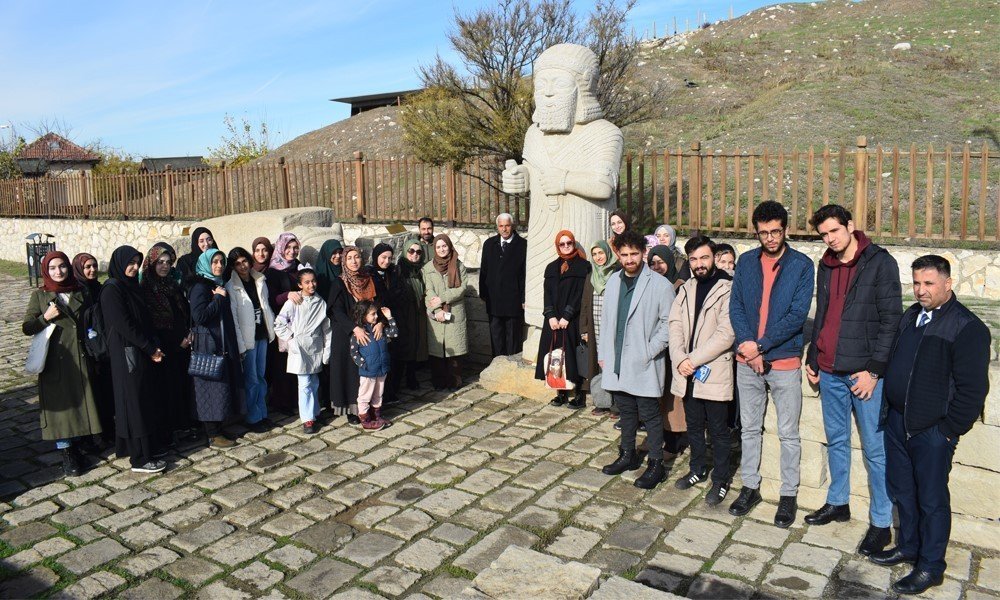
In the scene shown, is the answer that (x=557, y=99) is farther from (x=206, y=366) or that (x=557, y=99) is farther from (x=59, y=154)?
(x=59, y=154)

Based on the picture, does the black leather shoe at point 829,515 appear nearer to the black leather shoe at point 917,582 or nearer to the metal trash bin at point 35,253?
the black leather shoe at point 917,582

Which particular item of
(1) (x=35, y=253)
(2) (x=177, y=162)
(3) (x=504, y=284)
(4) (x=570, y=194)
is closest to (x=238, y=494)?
(3) (x=504, y=284)

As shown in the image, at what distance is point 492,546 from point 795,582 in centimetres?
160

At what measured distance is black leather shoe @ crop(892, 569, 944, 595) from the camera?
3.58 meters

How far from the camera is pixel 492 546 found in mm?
4230

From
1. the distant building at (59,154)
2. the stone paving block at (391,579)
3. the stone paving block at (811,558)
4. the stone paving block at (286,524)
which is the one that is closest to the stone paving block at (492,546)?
the stone paving block at (391,579)

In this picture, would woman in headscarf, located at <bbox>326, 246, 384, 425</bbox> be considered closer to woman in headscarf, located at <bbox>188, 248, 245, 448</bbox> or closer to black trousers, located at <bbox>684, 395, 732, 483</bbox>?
woman in headscarf, located at <bbox>188, 248, 245, 448</bbox>

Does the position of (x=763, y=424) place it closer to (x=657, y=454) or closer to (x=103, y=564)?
(x=657, y=454)

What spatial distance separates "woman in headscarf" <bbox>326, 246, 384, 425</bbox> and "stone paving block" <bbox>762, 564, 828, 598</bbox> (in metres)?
3.68

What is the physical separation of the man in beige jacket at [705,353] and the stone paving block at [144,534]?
10.8 ft

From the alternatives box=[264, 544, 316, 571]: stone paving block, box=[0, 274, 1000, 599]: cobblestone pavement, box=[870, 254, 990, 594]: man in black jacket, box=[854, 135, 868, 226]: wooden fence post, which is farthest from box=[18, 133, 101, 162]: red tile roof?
box=[870, 254, 990, 594]: man in black jacket

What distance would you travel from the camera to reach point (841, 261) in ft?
13.2

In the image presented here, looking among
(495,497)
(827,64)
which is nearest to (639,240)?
(495,497)

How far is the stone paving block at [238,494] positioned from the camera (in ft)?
16.1
